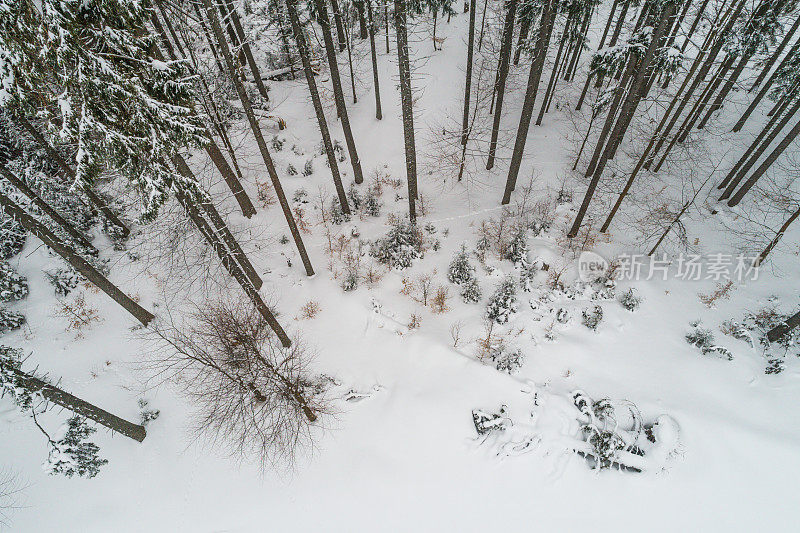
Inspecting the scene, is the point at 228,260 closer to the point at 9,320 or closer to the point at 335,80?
the point at 335,80

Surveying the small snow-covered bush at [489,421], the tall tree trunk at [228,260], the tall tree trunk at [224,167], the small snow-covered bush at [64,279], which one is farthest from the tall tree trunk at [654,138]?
the small snow-covered bush at [64,279]

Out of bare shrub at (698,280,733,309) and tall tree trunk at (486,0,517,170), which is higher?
tall tree trunk at (486,0,517,170)

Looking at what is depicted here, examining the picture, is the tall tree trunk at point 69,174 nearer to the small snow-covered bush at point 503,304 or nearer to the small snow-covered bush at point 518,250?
the small snow-covered bush at point 503,304

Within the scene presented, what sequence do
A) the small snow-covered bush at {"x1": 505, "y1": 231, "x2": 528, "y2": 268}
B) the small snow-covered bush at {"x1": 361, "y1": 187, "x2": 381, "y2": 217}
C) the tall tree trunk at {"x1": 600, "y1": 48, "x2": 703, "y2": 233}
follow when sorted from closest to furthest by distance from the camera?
1. the tall tree trunk at {"x1": 600, "y1": 48, "x2": 703, "y2": 233}
2. the small snow-covered bush at {"x1": 505, "y1": 231, "x2": 528, "y2": 268}
3. the small snow-covered bush at {"x1": 361, "y1": 187, "x2": 381, "y2": 217}

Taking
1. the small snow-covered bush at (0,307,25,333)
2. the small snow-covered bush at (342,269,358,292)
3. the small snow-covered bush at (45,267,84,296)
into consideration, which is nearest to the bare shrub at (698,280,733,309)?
the small snow-covered bush at (342,269,358,292)

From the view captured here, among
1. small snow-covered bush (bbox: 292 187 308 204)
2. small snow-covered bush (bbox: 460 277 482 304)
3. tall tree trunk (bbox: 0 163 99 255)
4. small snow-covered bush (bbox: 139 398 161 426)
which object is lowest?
small snow-covered bush (bbox: 139 398 161 426)

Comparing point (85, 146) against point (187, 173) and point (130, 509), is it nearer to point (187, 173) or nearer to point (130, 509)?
point (187, 173)

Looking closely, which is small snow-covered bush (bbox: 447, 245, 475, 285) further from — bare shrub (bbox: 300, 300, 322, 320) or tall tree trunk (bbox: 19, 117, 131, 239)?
tall tree trunk (bbox: 19, 117, 131, 239)

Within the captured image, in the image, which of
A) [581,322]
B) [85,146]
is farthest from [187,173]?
[581,322]
